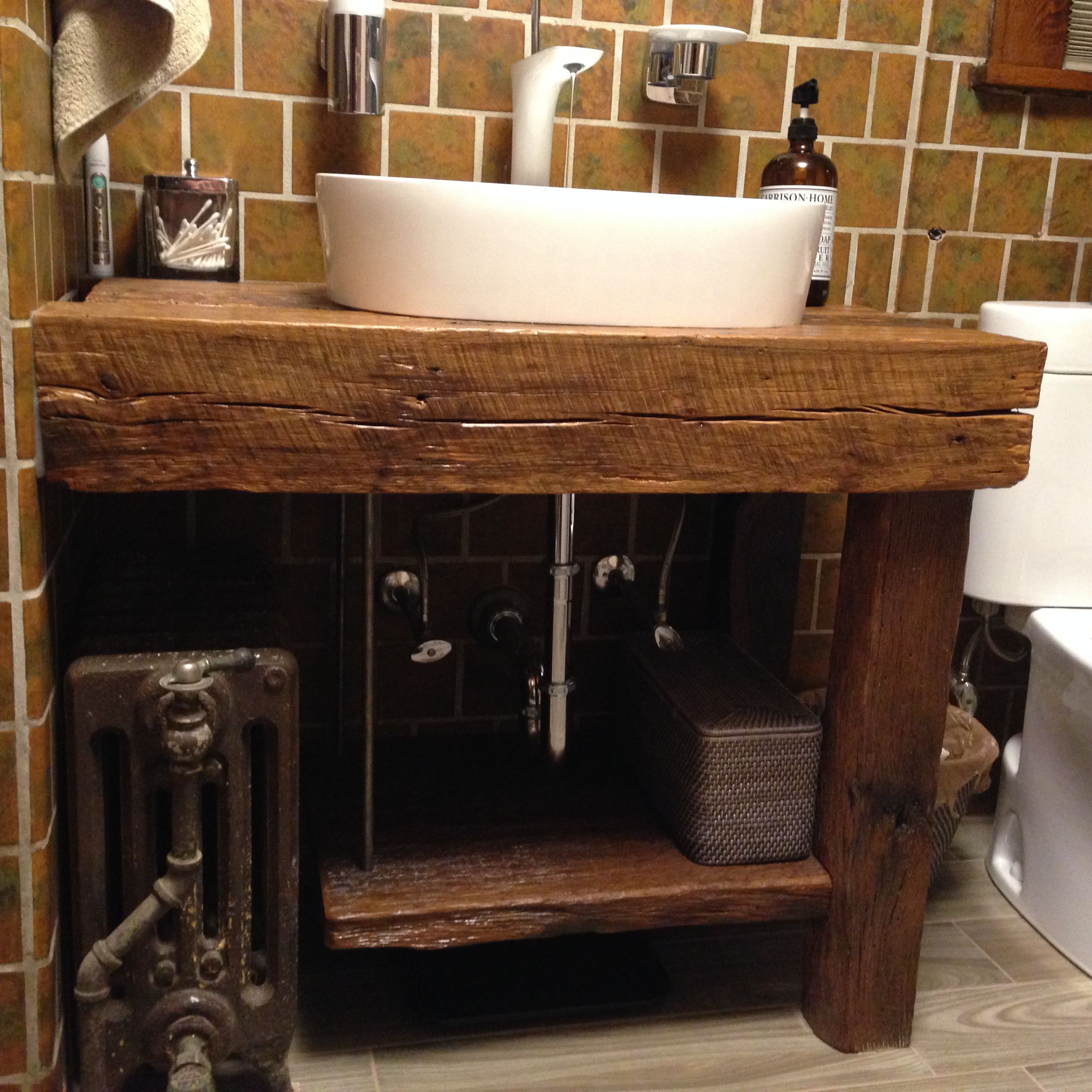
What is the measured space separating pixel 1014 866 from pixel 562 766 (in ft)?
2.39

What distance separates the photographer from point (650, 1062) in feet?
4.71

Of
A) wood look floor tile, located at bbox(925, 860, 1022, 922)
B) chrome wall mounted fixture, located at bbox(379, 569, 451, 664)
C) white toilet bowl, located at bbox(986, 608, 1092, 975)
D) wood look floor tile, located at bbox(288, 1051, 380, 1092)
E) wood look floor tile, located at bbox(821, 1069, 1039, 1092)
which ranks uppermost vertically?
chrome wall mounted fixture, located at bbox(379, 569, 451, 664)

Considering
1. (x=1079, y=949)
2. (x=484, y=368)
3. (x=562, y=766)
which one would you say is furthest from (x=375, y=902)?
(x=1079, y=949)

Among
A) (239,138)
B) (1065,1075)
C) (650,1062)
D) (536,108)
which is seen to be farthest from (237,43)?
(1065,1075)

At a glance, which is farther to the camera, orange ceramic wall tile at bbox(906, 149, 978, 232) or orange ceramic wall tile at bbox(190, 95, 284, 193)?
orange ceramic wall tile at bbox(906, 149, 978, 232)

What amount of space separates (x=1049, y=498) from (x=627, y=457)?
84cm

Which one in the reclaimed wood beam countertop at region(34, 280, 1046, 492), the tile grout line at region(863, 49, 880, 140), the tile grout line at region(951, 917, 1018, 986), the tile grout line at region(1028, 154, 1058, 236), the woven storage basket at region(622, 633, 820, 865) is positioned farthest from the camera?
the tile grout line at region(1028, 154, 1058, 236)

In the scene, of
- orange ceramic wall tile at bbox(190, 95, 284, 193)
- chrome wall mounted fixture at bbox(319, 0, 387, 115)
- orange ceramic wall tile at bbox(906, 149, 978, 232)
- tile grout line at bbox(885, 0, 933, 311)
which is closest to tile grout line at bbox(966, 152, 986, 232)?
orange ceramic wall tile at bbox(906, 149, 978, 232)

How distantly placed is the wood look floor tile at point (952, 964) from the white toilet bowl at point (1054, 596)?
12cm

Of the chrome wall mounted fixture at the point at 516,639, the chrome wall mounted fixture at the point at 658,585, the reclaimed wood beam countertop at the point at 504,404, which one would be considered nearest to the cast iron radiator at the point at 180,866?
the reclaimed wood beam countertop at the point at 504,404

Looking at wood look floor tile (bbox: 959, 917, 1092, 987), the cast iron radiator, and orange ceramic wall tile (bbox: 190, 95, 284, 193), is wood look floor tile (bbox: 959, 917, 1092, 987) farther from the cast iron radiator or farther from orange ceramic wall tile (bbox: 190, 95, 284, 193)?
orange ceramic wall tile (bbox: 190, 95, 284, 193)

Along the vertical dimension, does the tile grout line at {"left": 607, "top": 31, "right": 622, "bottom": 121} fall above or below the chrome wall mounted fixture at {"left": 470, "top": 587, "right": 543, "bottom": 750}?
above

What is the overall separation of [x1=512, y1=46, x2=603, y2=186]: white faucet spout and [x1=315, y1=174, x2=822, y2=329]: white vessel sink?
26cm

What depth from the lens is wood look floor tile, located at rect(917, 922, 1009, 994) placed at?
5.31 ft
